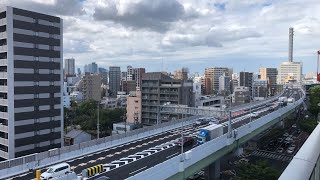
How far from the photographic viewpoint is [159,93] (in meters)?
89.1

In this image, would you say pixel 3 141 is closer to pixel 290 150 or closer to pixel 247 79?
pixel 290 150

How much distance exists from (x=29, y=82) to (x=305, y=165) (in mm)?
50358

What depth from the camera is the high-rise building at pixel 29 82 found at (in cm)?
4616

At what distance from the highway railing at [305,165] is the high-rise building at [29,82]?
47.8 meters

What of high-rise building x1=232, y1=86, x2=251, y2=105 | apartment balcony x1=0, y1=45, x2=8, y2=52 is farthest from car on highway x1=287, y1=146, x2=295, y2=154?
high-rise building x1=232, y1=86, x2=251, y2=105

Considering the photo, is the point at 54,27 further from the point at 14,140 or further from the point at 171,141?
the point at 171,141

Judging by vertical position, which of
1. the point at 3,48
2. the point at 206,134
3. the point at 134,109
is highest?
the point at 3,48

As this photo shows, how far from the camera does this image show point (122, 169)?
28688 mm

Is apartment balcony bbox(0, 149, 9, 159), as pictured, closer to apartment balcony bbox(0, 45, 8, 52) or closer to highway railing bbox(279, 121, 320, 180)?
apartment balcony bbox(0, 45, 8, 52)

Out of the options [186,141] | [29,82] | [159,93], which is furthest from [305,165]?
[159,93]

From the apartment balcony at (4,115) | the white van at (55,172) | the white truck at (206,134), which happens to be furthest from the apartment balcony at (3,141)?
the white truck at (206,134)

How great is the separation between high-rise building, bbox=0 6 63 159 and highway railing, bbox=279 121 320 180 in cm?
4779

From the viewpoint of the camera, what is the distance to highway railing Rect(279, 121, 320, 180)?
4.09 meters

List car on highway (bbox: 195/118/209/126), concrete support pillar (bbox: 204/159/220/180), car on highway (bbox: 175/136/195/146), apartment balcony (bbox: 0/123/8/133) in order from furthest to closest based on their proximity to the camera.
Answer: car on highway (bbox: 195/118/209/126) < apartment balcony (bbox: 0/123/8/133) < concrete support pillar (bbox: 204/159/220/180) < car on highway (bbox: 175/136/195/146)
